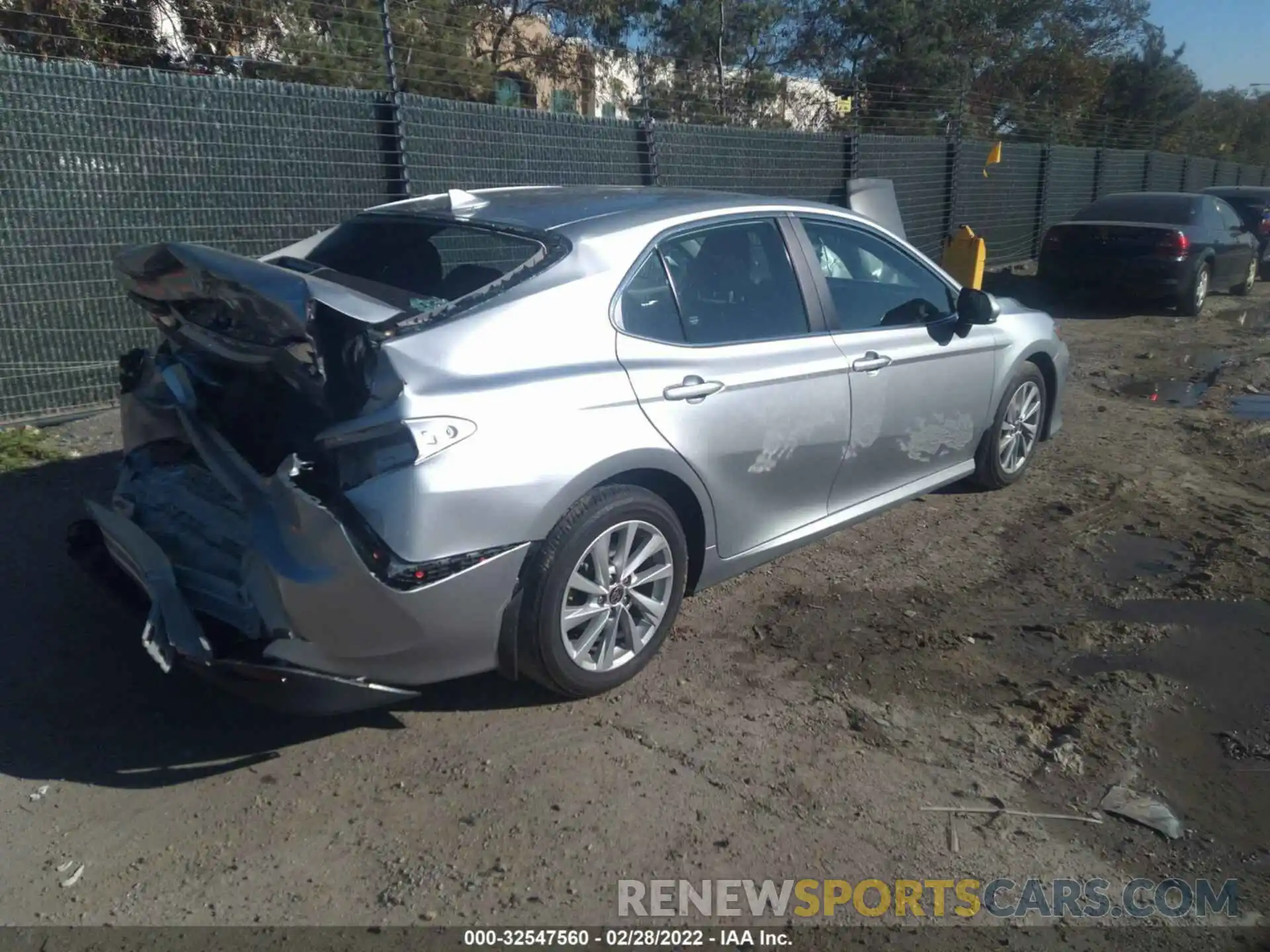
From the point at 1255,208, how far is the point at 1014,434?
562 inches

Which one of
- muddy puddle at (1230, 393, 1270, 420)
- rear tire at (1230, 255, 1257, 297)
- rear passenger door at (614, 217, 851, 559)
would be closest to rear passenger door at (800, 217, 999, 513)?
rear passenger door at (614, 217, 851, 559)

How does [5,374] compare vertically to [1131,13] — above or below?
below

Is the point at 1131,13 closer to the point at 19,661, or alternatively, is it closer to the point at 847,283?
the point at 847,283

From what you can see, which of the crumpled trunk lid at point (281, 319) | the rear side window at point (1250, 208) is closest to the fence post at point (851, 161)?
the rear side window at point (1250, 208)

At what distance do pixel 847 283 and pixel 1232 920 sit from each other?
304cm

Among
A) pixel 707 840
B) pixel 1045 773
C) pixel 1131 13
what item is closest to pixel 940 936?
pixel 707 840

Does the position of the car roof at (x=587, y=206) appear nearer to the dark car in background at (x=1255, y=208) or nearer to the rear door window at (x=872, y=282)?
the rear door window at (x=872, y=282)

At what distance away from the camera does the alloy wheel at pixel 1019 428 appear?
6086 mm

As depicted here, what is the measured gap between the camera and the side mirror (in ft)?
17.5

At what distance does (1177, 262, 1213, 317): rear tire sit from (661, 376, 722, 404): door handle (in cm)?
1165

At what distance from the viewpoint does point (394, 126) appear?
8.47 meters

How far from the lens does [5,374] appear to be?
258 inches

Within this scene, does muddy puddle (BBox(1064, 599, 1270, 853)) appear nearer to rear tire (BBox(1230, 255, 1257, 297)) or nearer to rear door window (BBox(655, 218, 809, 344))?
rear door window (BBox(655, 218, 809, 344))

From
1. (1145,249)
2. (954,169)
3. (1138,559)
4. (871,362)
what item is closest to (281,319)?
(871,362)
